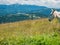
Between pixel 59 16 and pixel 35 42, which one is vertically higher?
pixel 35 42

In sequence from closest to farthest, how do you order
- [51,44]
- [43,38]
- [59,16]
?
[51,44] → [43,38] → [59,16]

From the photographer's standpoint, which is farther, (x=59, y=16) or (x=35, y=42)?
(x=59, y=16)

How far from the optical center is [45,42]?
12758 millimetres

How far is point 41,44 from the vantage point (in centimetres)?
1267

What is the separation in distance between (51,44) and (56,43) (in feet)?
0.99

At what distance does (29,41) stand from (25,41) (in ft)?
0.70

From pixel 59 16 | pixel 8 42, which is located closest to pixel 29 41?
pixel 8 42

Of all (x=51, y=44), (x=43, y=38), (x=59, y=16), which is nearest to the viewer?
(x=51, y=44)

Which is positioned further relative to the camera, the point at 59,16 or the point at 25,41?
the point at 59,16

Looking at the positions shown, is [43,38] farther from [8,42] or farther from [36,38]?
[8,42]

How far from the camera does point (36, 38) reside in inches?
529

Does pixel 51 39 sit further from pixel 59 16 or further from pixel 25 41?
pixel 59 16

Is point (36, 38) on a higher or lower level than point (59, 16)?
higher

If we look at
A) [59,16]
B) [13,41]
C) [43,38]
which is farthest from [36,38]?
[59,16]
